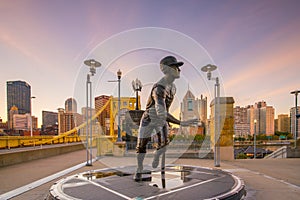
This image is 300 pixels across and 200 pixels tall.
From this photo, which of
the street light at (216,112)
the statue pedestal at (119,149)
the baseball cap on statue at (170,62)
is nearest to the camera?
the baseball cap on statue at (170,62)

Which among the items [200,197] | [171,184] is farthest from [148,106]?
[200,197]

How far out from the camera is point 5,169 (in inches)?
311

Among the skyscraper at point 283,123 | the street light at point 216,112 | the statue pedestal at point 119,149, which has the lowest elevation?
the skyscraper at point 283,123

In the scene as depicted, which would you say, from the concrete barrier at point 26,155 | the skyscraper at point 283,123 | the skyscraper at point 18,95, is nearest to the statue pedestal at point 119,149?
the concrete barrier at point 26,155

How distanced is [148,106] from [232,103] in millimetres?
6904

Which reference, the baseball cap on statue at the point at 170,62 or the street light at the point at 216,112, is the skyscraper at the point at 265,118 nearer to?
the street light at the point at 216,112

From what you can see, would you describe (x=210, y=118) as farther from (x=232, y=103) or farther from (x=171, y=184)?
(x=171, y=184)

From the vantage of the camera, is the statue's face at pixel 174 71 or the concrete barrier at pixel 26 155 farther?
the concrete barrier at pixel 26 155

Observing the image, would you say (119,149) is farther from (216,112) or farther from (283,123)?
(283,123)

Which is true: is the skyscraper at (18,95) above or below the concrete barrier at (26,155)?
above

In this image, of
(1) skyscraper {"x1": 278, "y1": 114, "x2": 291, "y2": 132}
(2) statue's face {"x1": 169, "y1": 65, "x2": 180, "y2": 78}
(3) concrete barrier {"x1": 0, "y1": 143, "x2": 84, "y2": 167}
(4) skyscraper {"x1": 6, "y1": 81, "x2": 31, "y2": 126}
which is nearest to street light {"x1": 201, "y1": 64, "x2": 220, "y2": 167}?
(2) statue's face {"x1": 169, "y1": 65, "x2": 180, "y2": 78}

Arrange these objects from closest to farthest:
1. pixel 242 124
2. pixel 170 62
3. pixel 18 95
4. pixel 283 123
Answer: pixel 170 62 < pixel 18 95 < pixel 242 124 < pixel 283 123

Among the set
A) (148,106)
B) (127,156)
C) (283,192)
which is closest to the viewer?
(283,192)

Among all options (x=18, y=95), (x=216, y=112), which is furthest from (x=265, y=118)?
(x=18, y=95)
